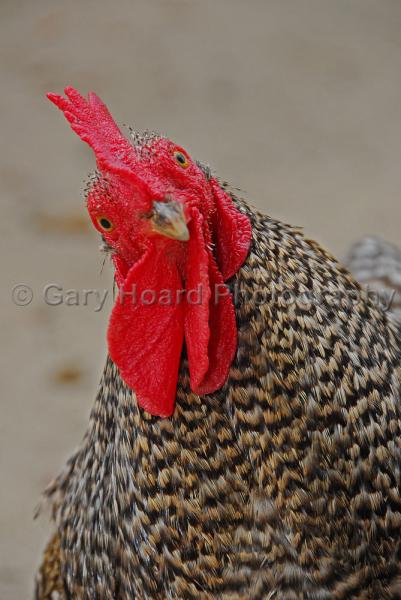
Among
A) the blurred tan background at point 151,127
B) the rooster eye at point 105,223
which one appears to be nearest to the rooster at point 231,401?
the rooster eye at point 105,223

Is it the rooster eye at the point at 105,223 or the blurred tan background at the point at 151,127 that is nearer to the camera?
the rooster eye at the point at 105,223

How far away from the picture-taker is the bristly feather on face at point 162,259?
6.37ft

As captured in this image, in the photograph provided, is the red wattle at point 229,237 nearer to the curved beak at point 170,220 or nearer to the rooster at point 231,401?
the rooster at point 231,401

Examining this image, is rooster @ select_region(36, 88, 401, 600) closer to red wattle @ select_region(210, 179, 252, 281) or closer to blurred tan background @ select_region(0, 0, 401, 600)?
red wattle @ select_region(210, 179, 252, 281)

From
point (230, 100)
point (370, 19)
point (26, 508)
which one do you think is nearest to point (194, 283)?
point (26, 508)

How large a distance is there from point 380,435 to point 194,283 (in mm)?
663

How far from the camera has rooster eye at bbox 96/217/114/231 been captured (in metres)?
2.00

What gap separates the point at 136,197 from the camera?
1910mm

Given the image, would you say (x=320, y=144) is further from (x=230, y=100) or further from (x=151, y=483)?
(x=151, y=483)

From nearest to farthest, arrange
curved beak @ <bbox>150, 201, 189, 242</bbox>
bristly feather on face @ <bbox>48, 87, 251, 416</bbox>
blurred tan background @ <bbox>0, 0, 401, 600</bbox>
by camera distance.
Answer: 1. curved beak @ <bbox>150, 201, 189, 242</bbox>
2. bristly feather on face @ <bbox>48, 87, 251, 416</bbox>
3. blurred tan background @ <bbox>0, 0, 401, 600</bbox>

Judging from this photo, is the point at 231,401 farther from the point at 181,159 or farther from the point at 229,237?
the point at 181,159

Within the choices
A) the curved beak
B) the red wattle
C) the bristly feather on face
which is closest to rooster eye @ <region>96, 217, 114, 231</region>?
the bristly feather on face

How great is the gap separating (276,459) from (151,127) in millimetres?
4408

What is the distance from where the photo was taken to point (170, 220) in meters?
1.85
